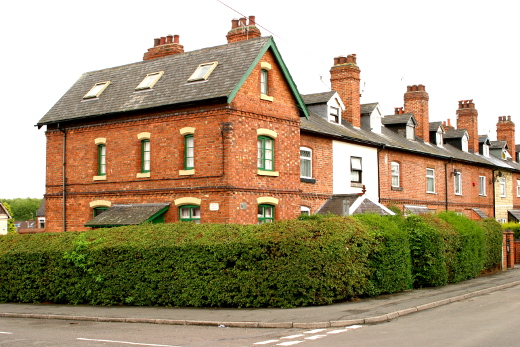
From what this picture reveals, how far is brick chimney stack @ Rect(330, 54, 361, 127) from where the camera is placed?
3459cm

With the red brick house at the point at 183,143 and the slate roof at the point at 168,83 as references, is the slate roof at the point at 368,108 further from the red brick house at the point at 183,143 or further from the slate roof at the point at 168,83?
the slate roof at the point at 168,83

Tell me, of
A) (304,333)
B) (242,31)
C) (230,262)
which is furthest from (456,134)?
(304,333)

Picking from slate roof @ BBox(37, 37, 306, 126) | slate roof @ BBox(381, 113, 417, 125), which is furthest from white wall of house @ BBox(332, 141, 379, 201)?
slate roof @ BBox(381, 113, 417, 125)

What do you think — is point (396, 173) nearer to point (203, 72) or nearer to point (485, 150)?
point (203, 72)

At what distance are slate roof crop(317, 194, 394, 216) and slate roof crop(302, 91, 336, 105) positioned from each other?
5.58 metres

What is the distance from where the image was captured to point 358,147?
31438 millimetres

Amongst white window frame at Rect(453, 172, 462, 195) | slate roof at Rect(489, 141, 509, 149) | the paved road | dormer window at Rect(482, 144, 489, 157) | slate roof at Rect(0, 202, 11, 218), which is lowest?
the paved road

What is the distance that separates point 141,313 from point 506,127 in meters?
47.7

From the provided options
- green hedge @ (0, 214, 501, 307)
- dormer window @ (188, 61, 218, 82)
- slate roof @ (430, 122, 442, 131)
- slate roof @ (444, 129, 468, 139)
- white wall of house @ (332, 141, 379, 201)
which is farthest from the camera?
slate roof @ (444, 129, 468, 139)

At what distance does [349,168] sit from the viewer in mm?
30750

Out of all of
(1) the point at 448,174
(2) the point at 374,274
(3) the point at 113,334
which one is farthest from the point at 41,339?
(1) the point at 448,174

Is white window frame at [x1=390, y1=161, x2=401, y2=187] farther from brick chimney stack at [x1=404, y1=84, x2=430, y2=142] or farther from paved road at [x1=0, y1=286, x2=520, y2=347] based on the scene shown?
paved road at [x1=0, y1=286, x2=520, y2=347]

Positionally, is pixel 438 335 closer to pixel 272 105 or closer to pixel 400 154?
pixel 272 105

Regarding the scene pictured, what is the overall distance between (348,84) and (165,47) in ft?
34.5
